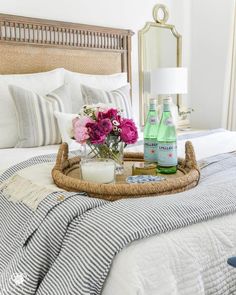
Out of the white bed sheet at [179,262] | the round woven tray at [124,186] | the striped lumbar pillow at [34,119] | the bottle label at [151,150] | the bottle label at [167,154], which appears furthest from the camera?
the striped lumbar pillow at [34,119]

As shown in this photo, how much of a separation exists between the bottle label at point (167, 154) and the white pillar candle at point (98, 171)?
22 cm

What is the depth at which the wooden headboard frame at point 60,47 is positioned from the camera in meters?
2.74

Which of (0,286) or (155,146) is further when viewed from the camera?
(155,146)

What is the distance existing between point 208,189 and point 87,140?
504 millimetres

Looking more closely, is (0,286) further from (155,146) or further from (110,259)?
(155,146)

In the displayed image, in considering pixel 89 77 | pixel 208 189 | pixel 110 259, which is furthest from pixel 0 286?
pixel 89 77

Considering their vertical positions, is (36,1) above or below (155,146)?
above

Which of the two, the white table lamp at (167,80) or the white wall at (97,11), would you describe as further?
the white table lamp at (167,80)

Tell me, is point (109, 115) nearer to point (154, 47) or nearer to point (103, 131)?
point (103, 131)

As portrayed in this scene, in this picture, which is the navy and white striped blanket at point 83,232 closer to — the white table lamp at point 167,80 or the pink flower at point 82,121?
the pink flower at point 82,121

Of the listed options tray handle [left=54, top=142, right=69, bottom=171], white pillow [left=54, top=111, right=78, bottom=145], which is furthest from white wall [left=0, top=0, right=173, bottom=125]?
tray handle [left=54, top=142, right=69, bottom=171]

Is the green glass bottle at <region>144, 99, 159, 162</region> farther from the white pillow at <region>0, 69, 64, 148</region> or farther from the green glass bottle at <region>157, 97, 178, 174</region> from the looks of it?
the white pillow at <region>0, 69, 64, 148</region>

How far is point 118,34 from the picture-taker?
3.39m

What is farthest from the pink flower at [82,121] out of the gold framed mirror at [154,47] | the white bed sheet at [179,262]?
the gold framed mirror at [154,47]
